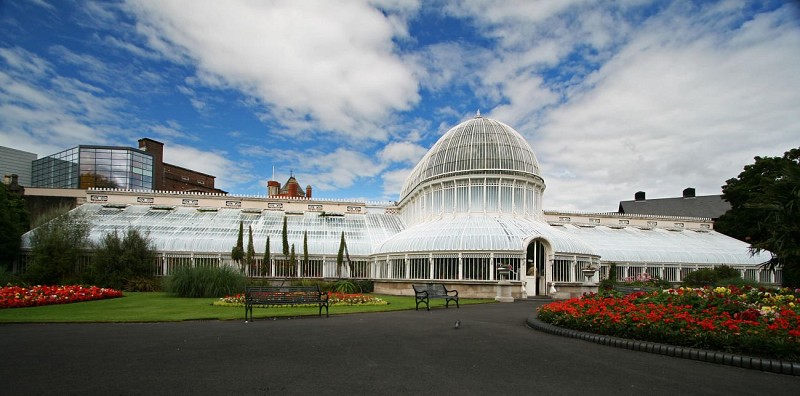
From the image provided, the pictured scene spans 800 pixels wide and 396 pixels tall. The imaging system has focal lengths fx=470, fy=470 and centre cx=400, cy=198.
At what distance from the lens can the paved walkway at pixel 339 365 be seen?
7.11 metres

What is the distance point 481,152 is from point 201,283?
20697mm

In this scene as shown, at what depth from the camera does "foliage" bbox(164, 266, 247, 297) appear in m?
24.1

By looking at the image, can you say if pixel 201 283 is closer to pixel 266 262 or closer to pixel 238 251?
pixel 238 251

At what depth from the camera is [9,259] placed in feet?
106

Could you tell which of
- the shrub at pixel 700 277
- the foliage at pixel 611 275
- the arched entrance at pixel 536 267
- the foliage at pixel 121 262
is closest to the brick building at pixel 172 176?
the foliage at pixel 121 262

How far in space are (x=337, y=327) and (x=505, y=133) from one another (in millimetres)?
25192

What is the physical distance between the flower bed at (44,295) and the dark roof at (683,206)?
6296 cm

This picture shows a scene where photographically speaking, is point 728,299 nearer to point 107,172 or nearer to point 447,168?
point 447,168

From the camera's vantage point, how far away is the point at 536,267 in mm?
29266

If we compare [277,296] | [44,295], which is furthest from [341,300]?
[44,295]

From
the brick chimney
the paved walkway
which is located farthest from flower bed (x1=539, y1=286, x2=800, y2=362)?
the brick chimney

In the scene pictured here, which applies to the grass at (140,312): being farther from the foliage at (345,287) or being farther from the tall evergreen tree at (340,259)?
the tall evergreen tree at (340,259)

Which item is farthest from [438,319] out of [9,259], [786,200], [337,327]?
[9,259]

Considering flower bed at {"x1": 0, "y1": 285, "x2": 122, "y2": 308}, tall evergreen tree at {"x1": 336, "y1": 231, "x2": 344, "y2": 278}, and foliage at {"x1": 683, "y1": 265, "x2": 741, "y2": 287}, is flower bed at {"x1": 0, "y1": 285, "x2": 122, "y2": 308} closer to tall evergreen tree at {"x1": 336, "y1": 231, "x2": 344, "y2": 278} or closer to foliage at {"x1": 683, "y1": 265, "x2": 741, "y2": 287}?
tall evergreen tree at {"x1": 336, "y1": 231, "x2": 344, "y2": 278}
